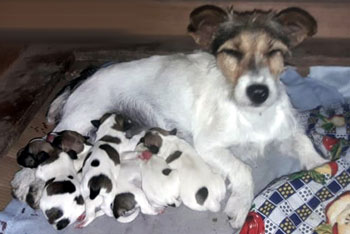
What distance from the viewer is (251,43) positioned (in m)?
2.65

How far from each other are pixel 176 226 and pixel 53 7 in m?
2.54

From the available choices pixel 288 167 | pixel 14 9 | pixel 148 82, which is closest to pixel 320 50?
pixel 288 167

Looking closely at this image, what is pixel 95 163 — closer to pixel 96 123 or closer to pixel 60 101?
pixel 96 123

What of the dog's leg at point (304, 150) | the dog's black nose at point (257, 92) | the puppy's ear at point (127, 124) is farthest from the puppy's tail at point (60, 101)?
the dog's leg at point (304, 150)

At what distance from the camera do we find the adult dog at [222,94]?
8.77ft

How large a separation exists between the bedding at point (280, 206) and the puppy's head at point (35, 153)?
29 centimetres

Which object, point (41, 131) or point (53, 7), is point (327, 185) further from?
point (53, 7)

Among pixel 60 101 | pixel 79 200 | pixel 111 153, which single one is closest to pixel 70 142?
pixel 111 153

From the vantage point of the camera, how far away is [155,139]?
3.01m

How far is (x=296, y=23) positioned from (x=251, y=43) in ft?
1.25

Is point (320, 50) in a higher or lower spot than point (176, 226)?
higher

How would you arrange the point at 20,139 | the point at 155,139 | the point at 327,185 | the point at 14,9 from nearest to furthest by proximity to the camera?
the point at 327,185
the point at 155,139
the point at 20,139
the point at 14,9

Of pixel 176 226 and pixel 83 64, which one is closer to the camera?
pixel 176 226

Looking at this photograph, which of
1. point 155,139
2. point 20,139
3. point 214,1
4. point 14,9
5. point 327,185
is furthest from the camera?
point 14,9
